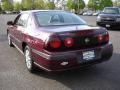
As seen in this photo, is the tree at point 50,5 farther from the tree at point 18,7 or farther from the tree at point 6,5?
the tree at point 6,5

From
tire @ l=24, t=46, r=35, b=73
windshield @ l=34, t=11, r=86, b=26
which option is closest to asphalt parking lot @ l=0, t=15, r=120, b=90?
tire @ l=24, t=46, r=35, b=73

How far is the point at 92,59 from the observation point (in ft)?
16.3

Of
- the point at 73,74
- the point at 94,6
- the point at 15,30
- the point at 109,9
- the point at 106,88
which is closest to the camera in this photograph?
the point at 106,88

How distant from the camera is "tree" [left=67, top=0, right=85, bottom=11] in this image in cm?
8860

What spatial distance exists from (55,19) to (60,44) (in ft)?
4.27

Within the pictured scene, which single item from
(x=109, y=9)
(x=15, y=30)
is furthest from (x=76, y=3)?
(x=15, y=30)

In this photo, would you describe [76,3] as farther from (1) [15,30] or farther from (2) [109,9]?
(1) [15,30]

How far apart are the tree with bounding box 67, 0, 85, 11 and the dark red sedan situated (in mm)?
83518

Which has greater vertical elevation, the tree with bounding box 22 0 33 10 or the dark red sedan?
the tree with bounding box 22 0 33 10

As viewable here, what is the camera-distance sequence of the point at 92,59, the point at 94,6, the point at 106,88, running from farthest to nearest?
1. the point at 94,6
2. the point at 92,59
3. the point at 106,88

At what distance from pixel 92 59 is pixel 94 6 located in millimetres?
86836

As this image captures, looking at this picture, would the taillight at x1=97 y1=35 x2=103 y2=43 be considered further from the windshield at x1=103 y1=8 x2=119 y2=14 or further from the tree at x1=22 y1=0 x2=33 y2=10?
the tree at x1=22 y1=0 x2=33 y2=10

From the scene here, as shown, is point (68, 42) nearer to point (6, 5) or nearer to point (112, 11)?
point (112, 11)

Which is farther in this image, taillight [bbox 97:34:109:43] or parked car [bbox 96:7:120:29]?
parked car [bbox 96:7:120:29]
